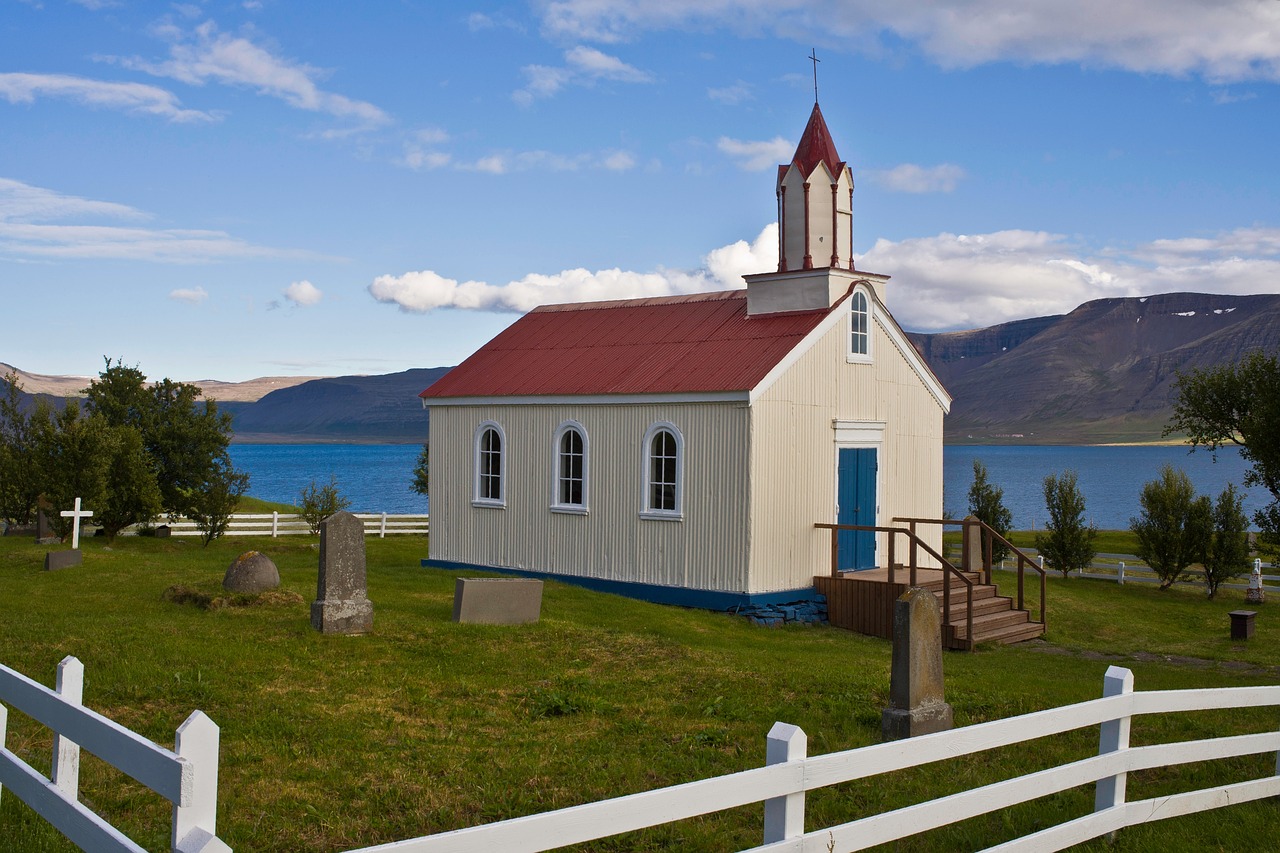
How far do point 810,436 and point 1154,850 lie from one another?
13.9 meters

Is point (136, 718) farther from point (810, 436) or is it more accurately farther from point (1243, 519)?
point (1243, 519)

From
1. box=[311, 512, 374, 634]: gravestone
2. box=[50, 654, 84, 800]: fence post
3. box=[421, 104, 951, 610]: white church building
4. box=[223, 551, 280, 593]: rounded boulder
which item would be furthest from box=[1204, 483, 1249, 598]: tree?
box=[50, 654, 84, 800]: fence post

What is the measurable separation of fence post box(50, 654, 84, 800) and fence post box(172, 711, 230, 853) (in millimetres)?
2394

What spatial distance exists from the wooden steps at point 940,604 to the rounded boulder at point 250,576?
396 inches

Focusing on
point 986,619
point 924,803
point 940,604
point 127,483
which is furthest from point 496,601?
point 127,483

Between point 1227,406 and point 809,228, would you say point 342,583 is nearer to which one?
point 809,228

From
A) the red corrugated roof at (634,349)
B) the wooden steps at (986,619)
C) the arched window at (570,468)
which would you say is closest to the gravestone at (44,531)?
the red corrugated roof at (634,349)

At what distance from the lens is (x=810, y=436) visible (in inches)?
822

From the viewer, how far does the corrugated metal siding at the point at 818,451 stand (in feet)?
65.7

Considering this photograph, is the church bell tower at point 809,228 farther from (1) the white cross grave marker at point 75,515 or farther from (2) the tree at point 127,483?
(2) the tree at point 127,483

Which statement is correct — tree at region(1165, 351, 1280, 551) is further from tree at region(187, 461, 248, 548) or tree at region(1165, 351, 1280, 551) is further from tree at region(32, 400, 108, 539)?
tree at region(32, 400, 108, 539)

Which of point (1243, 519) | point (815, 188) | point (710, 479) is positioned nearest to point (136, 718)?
point (710, 479)

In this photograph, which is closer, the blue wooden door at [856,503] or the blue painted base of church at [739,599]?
the blue painted base of church at [739,599]

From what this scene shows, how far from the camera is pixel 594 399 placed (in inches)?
861
